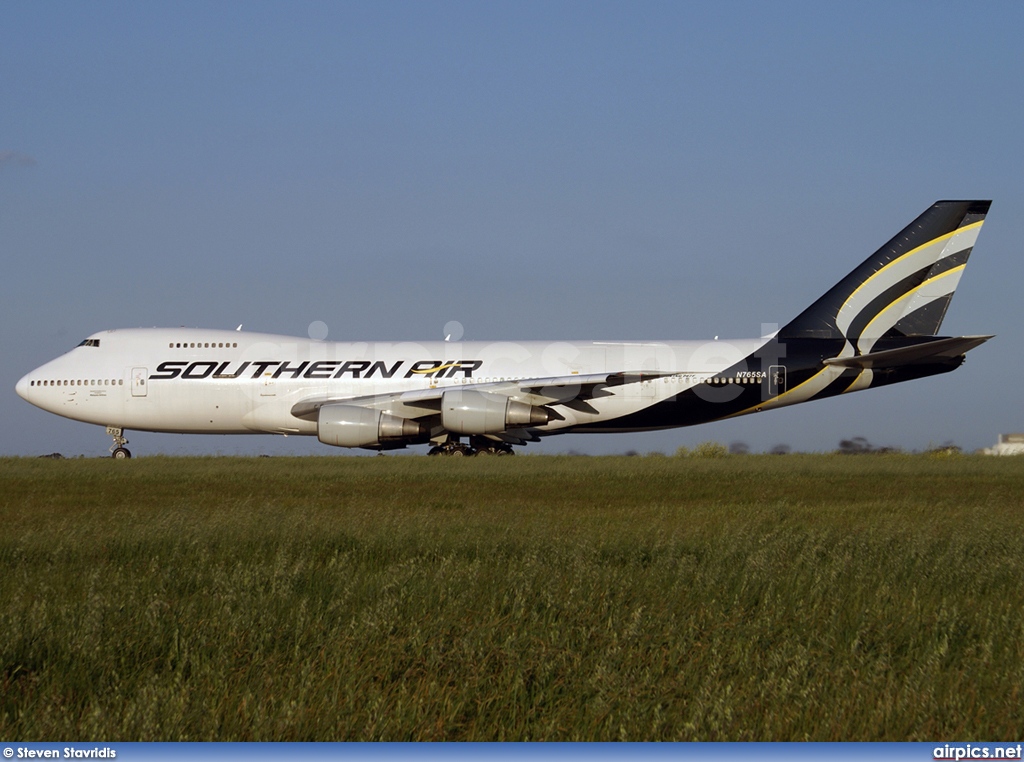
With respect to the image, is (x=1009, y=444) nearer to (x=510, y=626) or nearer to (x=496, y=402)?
(x=496, y=402)

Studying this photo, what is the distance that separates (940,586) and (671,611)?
231 centimetres

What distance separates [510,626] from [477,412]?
18781mm

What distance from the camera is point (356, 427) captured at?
2456 cm

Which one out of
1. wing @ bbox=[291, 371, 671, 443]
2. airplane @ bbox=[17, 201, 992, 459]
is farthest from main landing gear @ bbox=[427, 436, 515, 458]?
wing @ bbox=[291, 371, 671, 443]

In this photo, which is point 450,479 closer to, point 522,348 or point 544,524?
point 544,524

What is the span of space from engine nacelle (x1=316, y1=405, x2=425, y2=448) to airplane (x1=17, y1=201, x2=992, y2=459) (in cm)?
3

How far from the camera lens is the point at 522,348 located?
26906 millimetres

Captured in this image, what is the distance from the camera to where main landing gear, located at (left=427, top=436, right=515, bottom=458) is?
2569cm

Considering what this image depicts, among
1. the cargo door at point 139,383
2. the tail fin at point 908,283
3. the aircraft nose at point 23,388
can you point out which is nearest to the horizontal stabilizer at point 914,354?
the tail fin at point 908,283


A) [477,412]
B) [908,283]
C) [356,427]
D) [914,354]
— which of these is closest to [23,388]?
[356,427]

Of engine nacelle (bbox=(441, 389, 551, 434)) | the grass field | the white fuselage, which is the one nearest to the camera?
the grass field

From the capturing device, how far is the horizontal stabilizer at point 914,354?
22609 millimetres

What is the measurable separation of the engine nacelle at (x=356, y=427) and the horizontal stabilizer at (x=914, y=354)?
10.8 m

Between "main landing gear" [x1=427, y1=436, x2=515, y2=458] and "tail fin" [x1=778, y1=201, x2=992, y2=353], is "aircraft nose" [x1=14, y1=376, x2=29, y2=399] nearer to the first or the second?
"main landing gear" [x1=427, y1=436, x2=515, y2=458]
